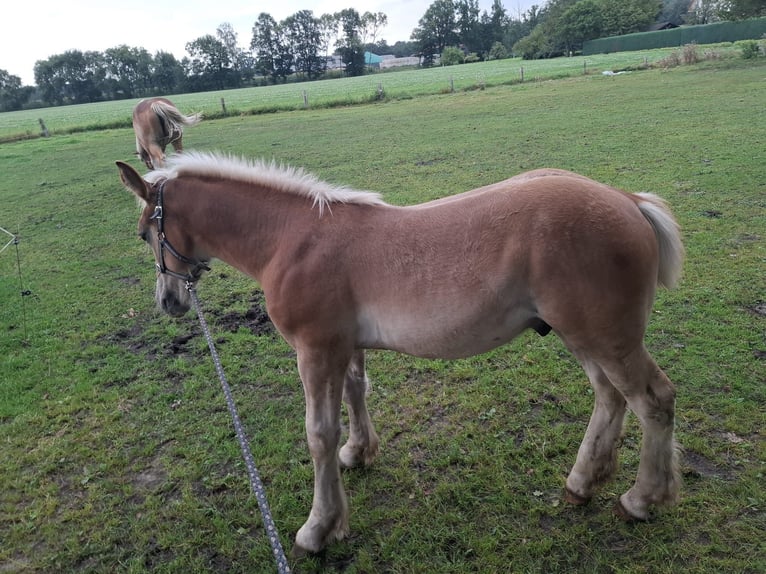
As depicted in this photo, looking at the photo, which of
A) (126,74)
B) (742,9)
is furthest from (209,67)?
(742,9)

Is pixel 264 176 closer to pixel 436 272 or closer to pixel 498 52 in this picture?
pixel 436 272

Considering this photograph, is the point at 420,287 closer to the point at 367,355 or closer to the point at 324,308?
the point at 324,308

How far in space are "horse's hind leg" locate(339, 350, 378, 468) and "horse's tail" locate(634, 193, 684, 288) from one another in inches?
70.7

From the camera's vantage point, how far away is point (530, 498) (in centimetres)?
287

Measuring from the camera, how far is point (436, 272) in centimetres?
229

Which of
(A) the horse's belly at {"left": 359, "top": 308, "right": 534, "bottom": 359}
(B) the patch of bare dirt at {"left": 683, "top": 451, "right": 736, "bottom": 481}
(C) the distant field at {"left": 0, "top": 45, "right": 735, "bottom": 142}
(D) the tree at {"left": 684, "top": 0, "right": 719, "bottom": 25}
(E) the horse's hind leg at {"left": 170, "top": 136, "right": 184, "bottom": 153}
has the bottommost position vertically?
(B) the patch of bare dirt at {"left": 683, "top": 451, "right": 736, "bottom": 481}

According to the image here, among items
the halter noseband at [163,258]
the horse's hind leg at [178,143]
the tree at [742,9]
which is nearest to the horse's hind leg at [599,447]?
the halter noseband at [163,258]

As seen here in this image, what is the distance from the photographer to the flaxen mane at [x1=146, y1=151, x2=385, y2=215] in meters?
2.69

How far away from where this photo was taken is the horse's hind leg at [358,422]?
3.10 m

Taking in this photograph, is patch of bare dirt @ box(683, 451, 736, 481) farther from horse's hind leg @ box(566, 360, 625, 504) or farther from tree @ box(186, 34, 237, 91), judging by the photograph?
tree @ box(186, 34, 237, 91)

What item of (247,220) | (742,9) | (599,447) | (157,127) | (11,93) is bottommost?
(599,447)

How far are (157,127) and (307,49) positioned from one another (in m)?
86.4

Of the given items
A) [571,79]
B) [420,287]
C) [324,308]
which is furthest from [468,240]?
[571,79]

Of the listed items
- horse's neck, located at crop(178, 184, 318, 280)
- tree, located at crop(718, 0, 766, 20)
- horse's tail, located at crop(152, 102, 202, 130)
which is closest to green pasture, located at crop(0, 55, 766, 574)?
horse's neck, located at crop(178, 184, 318, 280)
